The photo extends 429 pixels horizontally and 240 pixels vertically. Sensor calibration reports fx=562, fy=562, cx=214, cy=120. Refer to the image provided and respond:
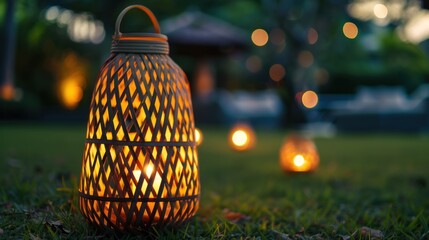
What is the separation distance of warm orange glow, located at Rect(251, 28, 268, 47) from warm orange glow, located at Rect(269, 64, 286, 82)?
1632mm

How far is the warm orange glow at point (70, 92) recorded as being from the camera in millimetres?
Answer: 24541

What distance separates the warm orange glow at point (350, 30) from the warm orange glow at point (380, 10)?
867mm

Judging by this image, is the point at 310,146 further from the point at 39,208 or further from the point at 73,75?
the point at 73,75

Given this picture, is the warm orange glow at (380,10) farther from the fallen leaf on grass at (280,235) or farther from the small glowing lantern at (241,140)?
the fallen leaf on grass at (280,235)

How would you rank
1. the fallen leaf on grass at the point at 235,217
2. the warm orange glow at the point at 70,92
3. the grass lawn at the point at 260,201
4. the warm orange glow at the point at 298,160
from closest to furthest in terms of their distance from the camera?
the grass lawn at the point at 260,201
the fallen leaf on grass at the point at 235,217
the warm orange glow at the point at 298,160
the warm orange glow at the point at 70,92

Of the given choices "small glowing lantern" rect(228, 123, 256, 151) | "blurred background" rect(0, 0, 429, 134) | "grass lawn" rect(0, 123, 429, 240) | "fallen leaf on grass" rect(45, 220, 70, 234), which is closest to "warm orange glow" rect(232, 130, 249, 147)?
"small glowing lantern" rect(228, 123, 256, 151)

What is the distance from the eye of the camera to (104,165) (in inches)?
117

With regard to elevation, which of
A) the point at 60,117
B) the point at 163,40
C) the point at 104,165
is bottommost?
the point at 60,117

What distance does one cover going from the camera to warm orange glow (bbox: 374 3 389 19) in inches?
741

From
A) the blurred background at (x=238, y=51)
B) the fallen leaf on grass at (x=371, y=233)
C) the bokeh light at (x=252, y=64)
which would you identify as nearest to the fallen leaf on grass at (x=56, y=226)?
the fallen leaf on grass at (x=371, y=233)

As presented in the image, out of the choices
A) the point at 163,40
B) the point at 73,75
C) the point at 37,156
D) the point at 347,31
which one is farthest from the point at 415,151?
the point at 73,75

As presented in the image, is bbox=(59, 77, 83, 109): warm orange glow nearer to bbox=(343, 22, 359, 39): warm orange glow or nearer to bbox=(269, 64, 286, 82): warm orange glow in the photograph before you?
bbox=(269, 64, 286, 82): warm orange glow

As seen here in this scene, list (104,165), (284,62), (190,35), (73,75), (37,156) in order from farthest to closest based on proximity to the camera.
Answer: (73,75) < (284,62) < (190,35) < (37,156) < (104,165)

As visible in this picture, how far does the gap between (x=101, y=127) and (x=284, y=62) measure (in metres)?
16.8
